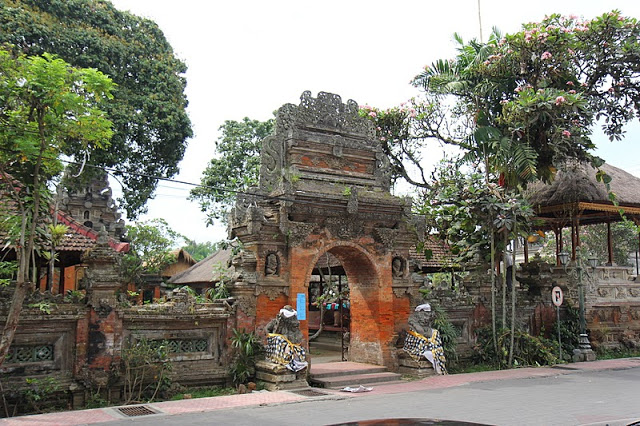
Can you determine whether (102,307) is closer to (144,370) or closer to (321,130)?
(144,370)

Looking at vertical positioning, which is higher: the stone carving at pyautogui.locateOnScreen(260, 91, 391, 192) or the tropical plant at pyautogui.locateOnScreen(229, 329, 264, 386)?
the stone carving at pyautogui.locateOnScreen(260, 91, 391, 192)

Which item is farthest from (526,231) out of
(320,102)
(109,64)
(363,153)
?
(109,64)

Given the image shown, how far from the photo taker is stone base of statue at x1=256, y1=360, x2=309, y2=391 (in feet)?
36.4

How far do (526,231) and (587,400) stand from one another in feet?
20.4

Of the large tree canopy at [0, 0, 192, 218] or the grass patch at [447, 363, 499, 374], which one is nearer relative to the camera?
the grass patch at [447, 363, 499, 374]

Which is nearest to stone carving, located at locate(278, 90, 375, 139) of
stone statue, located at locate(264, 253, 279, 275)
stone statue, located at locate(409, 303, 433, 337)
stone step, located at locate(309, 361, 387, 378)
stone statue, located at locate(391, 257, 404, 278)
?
stone statue, located at locate(264, 253, 279, 275)

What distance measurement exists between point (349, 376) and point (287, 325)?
205 centimetres

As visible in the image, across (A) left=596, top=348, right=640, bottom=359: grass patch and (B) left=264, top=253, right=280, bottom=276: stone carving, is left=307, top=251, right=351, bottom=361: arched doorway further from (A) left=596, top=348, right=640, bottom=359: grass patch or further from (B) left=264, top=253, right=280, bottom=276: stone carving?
(A) left=596, top=348, right=640, bottom=359: grass patch

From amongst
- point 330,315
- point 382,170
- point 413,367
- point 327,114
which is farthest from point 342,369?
point 330,315

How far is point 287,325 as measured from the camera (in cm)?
1172

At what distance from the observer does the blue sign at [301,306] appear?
12258 millimetres

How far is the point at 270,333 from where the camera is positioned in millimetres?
11742

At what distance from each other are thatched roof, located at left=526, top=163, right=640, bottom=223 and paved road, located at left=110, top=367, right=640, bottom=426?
295 inches

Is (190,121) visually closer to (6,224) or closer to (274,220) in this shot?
(274,220)
